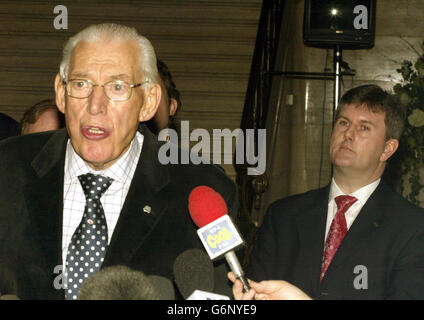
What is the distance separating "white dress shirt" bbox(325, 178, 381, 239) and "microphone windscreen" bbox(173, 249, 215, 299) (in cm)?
166

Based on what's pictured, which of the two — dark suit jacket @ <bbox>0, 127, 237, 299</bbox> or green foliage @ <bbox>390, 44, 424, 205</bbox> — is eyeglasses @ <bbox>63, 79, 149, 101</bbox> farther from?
green foliage @ <bbox>390, 44, 424, 205</bbox>

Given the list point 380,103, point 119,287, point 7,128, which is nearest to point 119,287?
point 119,287

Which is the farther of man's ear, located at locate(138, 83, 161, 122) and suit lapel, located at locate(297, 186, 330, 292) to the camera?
suit lapel, located at locate(297, 186, 330, 292)

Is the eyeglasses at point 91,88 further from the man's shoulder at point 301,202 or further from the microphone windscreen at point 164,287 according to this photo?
the man's shoulder at point 301,202

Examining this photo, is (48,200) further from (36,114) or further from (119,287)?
(36,114)

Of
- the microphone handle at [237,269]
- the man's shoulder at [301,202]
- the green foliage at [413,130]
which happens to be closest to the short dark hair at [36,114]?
the man's shoulder at [301,202]

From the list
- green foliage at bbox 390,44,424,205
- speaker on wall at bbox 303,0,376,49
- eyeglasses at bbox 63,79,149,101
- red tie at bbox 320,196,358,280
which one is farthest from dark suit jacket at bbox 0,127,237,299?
speaker on wall at bbox 303,0,376,49

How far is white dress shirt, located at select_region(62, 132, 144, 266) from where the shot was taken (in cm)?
208

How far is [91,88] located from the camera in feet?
6.66

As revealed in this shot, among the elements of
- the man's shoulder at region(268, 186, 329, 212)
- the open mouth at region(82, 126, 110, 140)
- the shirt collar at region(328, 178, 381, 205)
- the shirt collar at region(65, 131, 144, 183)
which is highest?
the open mouth at region(82, 126, 110, 140)

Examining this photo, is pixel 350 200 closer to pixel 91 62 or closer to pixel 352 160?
pixel 352 160

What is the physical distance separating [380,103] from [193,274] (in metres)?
2.03

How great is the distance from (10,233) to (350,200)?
1658 millimetres

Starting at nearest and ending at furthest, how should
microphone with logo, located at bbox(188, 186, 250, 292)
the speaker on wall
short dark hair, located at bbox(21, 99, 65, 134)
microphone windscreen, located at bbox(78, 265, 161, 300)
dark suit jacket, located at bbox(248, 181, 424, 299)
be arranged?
microphone windscreen, located at bbox(78, 265, 161, 300) < microphone with logo, located at bbox(188, 186, 250, 292) < dark suit jacket, located at bbox(248, 181, 424, 299) < short dark hair, located at bbox(21, 99, 65, 134) < the speaker on wall
